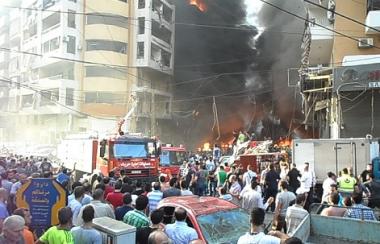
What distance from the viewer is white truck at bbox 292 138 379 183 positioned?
13484 millimetres

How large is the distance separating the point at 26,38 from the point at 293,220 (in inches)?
2115

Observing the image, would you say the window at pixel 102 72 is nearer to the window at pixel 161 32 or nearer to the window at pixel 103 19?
the window at pixel 103 19

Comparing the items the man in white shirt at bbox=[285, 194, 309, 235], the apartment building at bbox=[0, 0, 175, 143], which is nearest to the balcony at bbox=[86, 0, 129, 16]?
the apartment building at bbox=[0, 0, 175, 143]

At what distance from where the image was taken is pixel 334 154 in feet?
45.9

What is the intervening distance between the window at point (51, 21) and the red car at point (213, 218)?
4114 centimetres

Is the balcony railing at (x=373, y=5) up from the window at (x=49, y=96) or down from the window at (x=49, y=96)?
up

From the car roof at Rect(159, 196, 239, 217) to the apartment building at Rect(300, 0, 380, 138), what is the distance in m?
12.3

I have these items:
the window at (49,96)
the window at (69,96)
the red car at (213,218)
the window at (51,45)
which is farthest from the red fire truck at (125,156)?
the window at (51,45)

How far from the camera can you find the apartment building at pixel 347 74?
16.7 meters

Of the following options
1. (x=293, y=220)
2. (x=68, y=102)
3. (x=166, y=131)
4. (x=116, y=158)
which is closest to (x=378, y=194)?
(x=293, y=220)

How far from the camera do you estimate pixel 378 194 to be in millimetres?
9258

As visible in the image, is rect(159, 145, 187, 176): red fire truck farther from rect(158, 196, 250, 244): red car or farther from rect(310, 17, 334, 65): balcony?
rect(158, 196, 250, 244): red car

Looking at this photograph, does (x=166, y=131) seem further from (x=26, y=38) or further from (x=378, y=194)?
(x=378, y=194)

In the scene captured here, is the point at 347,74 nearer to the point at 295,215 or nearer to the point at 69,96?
the point at 295,215
